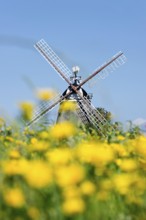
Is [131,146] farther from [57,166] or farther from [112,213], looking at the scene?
[57,166]

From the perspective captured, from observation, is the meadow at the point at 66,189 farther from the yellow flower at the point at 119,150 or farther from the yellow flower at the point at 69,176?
the yellow flower at the point at 119,150

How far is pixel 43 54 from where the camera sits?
36.7m

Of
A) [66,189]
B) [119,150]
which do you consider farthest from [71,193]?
[119,150]

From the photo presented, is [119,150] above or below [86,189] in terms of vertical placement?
above

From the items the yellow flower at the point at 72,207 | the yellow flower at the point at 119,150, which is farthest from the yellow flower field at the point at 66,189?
→ the yellow flower at the point at 119,150

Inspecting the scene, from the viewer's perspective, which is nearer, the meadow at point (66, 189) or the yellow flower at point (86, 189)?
the meadow at point (66, 189)

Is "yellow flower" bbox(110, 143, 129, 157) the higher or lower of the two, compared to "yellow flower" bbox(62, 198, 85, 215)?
higher

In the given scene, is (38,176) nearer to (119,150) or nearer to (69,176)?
(69,176)

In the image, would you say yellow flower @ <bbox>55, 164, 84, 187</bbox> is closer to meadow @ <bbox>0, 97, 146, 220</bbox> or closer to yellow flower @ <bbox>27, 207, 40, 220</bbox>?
meadow @ <bbox>0, 97, 146, 220</bbox>

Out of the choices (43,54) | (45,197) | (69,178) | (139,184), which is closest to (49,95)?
(139,184)

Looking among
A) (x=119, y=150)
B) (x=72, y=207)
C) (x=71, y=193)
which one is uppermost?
(x=119, y=150)

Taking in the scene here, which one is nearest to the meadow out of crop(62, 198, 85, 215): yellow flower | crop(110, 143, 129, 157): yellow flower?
crop(62, 198, 85, 215): yellow flower

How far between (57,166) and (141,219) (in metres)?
0.86

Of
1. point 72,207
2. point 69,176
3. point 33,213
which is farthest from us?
point 33,213
